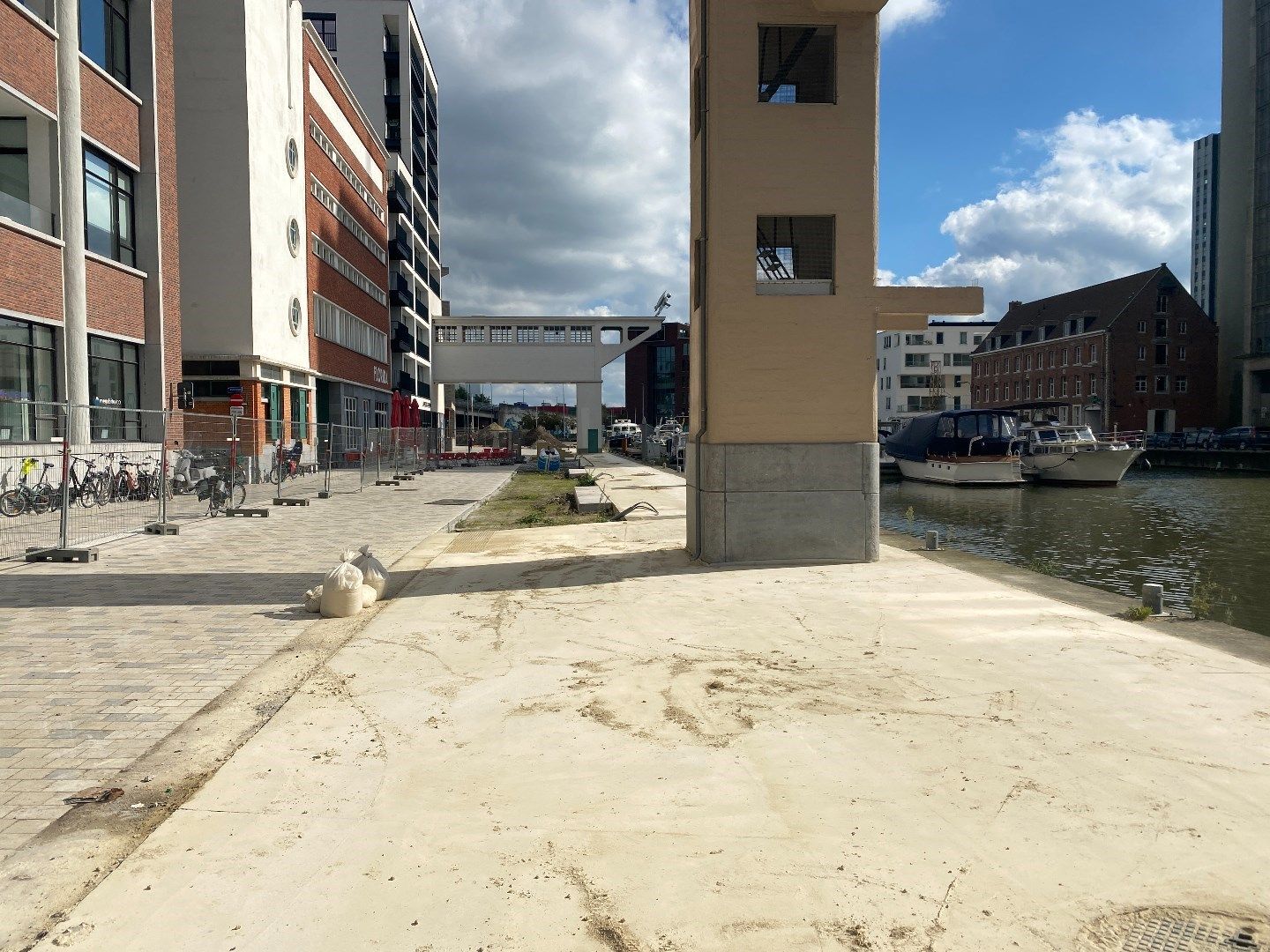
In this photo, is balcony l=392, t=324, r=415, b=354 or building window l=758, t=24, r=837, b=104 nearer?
building window l=758, t=24, r=837, b=104

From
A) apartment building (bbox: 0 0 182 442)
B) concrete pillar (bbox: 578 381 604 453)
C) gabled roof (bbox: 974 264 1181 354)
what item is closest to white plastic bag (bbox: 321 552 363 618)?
apartment building (bbox: 0 0 182 442)

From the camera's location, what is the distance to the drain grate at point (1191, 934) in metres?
2.88

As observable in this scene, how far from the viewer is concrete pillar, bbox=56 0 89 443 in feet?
61.6

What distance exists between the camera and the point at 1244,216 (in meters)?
72.1

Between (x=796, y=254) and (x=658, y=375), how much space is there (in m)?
105

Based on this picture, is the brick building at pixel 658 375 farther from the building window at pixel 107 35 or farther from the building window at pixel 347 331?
the building window at pixel 107 35

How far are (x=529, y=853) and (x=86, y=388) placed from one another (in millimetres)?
20255

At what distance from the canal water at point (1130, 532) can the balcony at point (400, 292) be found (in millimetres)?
31933

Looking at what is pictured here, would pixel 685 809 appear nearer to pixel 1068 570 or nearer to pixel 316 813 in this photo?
pixel 316 813

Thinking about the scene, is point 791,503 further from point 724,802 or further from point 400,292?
point 400,292

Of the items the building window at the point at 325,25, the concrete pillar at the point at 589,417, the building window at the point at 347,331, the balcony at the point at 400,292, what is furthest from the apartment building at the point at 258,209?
the concrete pillar at the point at 589,417

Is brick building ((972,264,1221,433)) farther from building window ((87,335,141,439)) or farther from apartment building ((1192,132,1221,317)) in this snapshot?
apartment building ((1192,132,1221,317))

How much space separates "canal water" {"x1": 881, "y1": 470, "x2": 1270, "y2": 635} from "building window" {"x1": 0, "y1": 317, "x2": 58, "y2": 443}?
17.2 metres

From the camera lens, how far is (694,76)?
12.1 m
